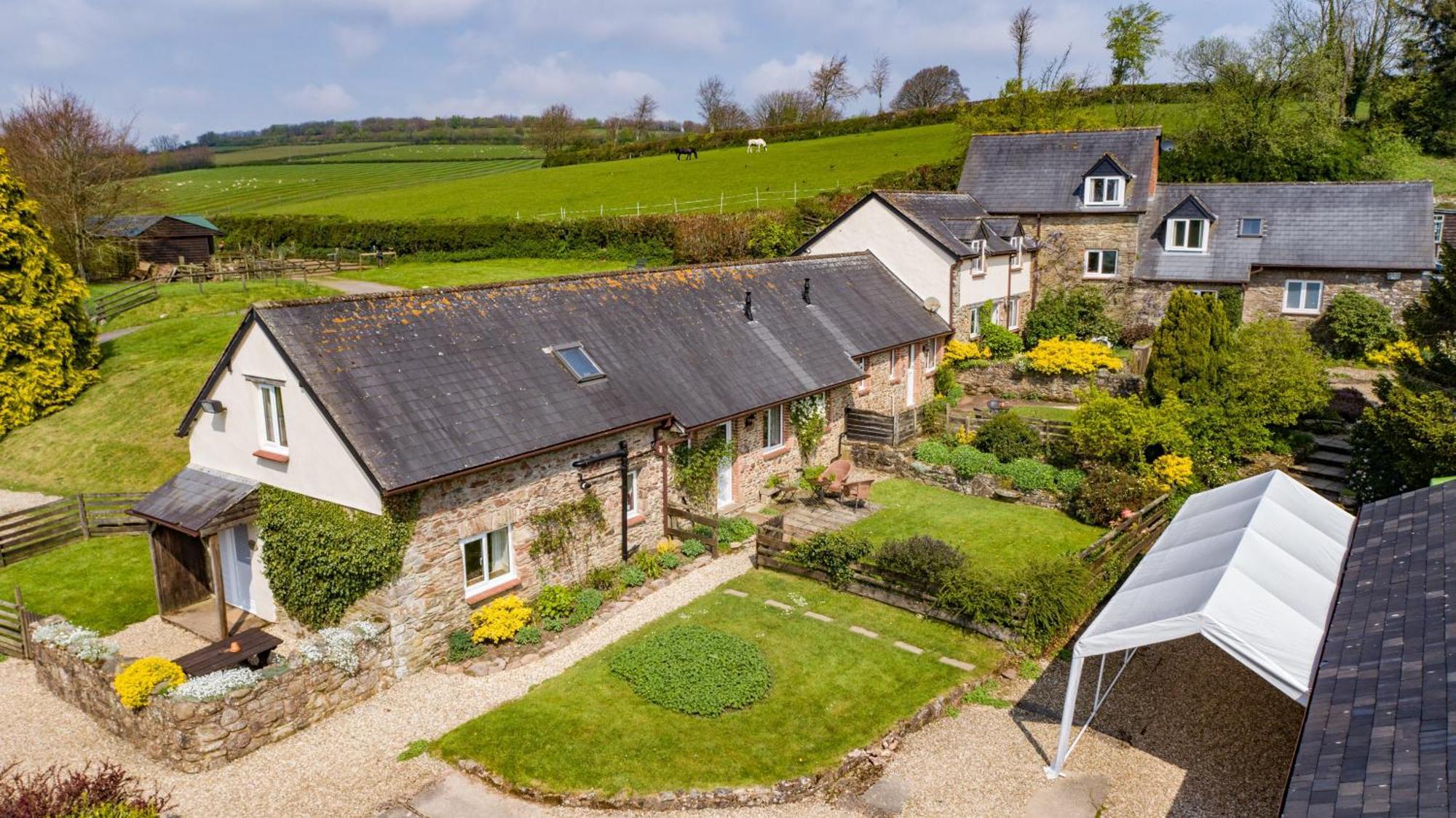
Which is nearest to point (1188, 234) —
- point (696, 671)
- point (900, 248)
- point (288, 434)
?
point (900, 248)

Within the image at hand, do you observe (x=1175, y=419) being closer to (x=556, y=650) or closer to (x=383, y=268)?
(x=556, y=650)

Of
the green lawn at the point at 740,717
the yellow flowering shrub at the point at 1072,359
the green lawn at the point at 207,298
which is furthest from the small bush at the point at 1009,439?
the green lawn at the point at 207,298

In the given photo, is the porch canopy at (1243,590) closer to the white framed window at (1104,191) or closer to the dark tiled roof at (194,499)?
the dark tiled roof at (194,499)

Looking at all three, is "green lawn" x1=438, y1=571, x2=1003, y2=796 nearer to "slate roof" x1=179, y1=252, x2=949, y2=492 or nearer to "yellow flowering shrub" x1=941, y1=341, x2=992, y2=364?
"slate roof" x1=179, y1=252, x2=949, y2=492

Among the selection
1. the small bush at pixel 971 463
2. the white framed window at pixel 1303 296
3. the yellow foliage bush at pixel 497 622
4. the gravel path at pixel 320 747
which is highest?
the white framed window at pixel 1303 296

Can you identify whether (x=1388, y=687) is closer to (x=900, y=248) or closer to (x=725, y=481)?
(x=725, y=481)
